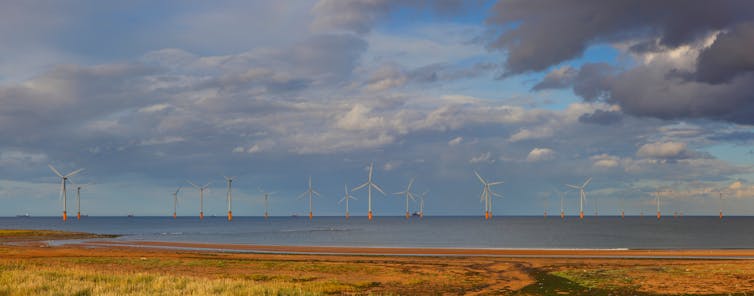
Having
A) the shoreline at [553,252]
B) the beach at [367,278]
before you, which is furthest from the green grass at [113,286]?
the shoreline at [553,252]

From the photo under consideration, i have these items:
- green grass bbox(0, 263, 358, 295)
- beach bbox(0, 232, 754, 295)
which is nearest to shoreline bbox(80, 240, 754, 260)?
beach bbox(0, 232, 754, 295)

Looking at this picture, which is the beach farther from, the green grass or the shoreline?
the shoreline

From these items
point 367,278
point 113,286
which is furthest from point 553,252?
point 113,286

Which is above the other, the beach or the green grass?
the green grass

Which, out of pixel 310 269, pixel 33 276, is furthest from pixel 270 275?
pixel 33 276

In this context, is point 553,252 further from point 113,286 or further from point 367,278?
point 113,286

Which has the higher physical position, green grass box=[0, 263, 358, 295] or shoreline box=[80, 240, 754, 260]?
green grass box=[0, 263, 358, 295]

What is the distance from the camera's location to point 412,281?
4278cm

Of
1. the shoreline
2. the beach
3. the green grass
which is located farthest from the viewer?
the shoreline

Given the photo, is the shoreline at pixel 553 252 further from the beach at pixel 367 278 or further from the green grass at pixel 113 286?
the green grass at pixel 113 286

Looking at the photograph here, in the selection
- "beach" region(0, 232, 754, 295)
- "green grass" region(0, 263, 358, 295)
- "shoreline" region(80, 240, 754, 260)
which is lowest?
"shoreline" region(80, 240, 754, 260)

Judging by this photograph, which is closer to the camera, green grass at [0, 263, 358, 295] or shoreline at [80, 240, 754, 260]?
green grass at [0, 263, 358, 295]

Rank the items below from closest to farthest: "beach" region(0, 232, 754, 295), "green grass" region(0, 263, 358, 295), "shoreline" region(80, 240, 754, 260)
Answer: "green grass" region(0, 263, 358, 295)
"beach" region(0, 232, 754, 295)
"shoreline" region(80, 240, 754, 260)

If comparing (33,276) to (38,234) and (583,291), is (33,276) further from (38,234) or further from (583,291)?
(38,234)
